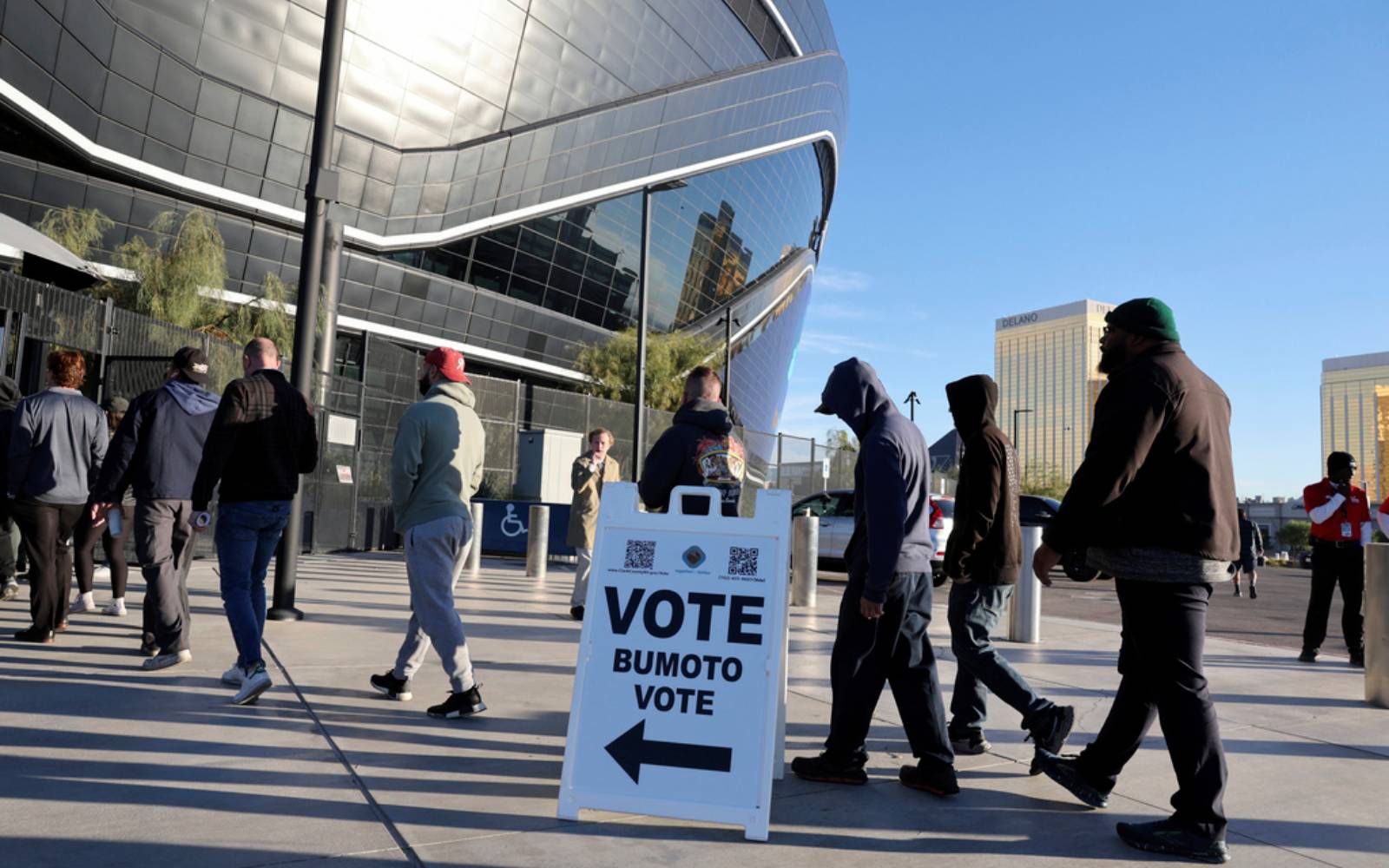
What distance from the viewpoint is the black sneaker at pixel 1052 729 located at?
4.24 m

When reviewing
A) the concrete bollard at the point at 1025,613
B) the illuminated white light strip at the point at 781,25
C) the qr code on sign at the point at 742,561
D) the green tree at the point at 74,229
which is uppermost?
the illuminated white light strip at the point at 781,25

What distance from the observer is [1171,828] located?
3.43 m

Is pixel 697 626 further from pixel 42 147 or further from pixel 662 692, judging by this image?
pixel 42 147

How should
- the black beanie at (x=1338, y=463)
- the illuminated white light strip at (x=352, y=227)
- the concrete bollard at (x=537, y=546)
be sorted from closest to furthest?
1. the black beanie at (x=1338, y=463)
2. the concrete bollard at (x=537, y=546)
3. the illuminated white light strip at (x=352, y=227)

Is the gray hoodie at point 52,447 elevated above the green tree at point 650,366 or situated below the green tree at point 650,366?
below

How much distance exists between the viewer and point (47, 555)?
6.74 m

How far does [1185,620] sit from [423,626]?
144 inches

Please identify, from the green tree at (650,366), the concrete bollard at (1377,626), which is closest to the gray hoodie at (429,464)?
the concrete bollard at (1377,626)

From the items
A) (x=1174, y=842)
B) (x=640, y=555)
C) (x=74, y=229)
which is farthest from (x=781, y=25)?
(x=1174, y=842)

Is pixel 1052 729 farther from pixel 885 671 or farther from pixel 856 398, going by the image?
pixel 856 398

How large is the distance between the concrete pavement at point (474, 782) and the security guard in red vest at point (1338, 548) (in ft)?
4.04

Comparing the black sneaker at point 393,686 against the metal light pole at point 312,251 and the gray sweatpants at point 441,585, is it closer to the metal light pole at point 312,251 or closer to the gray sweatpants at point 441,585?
the gray sweatpants at point 441,585

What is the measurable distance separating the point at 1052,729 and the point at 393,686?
3482 mm

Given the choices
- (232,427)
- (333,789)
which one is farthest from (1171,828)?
(232,427)
